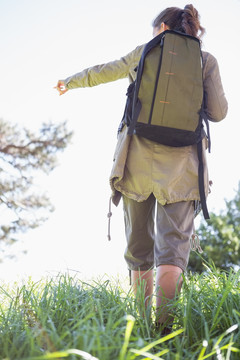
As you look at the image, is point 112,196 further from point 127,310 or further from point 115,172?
point 127,310

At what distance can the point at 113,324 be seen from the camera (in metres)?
1.45

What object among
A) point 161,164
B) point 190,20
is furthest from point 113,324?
point 190,20

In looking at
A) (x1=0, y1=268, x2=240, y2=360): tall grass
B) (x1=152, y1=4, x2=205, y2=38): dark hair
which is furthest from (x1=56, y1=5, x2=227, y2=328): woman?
(x1=0, y1=268, x2=240, y2=360): tall grass

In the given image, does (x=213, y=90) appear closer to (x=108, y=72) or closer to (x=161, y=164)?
(x=161, y=164)

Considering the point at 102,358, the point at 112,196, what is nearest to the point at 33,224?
the point at 112,196

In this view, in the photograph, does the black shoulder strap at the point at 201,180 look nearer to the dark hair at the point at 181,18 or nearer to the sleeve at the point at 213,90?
the sleeve at the point at 213,90

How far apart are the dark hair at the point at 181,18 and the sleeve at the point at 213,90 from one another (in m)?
0.17

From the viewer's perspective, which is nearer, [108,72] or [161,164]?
[161,164]

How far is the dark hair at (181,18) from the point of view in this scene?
6.68 ft

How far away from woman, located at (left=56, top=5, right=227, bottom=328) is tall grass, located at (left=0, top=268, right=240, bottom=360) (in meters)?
0.16

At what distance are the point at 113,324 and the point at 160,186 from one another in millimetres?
696

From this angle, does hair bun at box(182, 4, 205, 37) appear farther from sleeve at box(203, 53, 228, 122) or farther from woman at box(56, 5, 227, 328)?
sleeve at box(203, 53, 228, 122)

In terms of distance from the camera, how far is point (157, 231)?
1.92 m

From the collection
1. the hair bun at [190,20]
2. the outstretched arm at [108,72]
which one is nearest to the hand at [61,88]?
the outstretched arm at [108,72]
